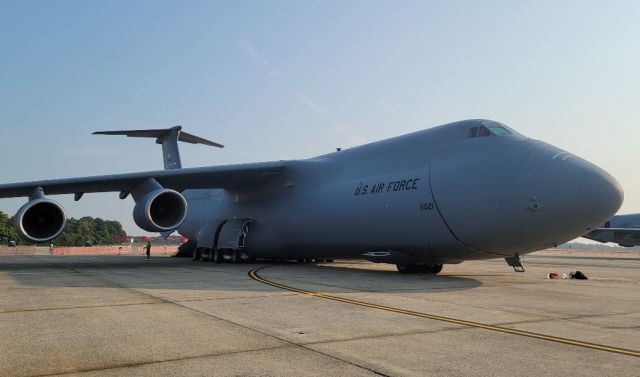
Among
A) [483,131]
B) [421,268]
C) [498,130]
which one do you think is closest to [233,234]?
[421,268]

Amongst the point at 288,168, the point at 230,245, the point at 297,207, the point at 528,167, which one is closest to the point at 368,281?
the point at 528,167

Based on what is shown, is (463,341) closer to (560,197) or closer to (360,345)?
(360,345)

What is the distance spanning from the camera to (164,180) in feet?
60.3

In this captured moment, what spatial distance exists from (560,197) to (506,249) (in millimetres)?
1814

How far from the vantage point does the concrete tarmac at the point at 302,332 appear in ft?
14.3

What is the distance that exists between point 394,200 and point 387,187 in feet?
1.75

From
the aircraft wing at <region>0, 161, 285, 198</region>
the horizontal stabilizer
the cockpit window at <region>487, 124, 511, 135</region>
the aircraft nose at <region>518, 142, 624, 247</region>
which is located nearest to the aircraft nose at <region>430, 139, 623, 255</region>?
the aircraft nose at <region>518, 142, 624, 247</region>

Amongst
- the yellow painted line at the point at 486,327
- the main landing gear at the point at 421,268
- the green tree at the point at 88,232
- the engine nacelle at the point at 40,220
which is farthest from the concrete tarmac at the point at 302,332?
the green tree at the point at 88,232

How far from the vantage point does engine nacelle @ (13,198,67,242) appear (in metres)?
15.7

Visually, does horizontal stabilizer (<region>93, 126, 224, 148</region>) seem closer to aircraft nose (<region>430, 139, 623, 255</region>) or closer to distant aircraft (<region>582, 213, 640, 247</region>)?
aircraft nose (<region>430, 139, 623, 255</region>)

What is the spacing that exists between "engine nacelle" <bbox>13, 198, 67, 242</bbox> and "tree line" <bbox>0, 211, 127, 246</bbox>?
5912 centimetres

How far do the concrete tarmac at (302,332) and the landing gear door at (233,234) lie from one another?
31.5ft

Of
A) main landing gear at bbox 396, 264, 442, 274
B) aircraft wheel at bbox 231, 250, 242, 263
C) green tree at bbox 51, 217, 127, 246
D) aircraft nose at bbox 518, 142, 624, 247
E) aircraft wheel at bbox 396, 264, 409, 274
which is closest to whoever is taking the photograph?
aircraft nose at bbox 518, 142, 624, 247

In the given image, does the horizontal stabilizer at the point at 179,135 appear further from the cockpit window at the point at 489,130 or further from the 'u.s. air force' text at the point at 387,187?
the cockpit window at the point at 489,130
